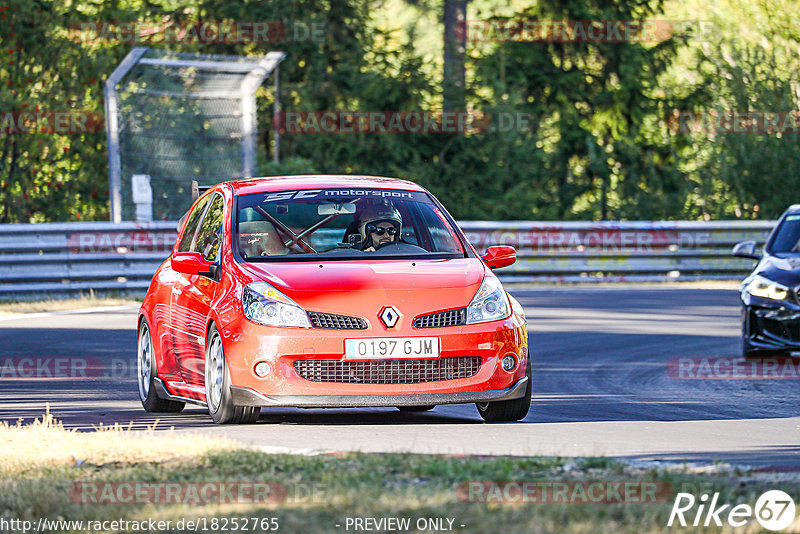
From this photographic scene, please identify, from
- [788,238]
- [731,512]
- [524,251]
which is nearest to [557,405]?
[731,512]

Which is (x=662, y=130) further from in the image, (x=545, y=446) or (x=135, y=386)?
(x=545, y=446)

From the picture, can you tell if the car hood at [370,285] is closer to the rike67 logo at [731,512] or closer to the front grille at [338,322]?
the front grille at [338,322]

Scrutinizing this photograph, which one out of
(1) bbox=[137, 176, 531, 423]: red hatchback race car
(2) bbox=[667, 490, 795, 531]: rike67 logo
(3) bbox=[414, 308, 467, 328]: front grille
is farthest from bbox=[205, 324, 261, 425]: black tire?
(2) bbox=[667, 490, 795, 531]: rike67 logo

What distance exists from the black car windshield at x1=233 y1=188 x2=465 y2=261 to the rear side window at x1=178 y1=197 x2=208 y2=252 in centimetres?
82

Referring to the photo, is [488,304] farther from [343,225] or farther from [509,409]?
[343,225]

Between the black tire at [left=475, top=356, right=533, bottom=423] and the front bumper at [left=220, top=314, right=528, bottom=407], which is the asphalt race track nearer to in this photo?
the black tire at [left=475, top=356, right=533, bottom=423]

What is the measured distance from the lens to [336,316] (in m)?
9.07

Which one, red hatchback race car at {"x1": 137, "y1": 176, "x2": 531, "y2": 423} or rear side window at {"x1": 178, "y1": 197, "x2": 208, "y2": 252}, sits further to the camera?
rear side window at {"x1": 178, "y1": 197, "x2": 208, "y2": 252}

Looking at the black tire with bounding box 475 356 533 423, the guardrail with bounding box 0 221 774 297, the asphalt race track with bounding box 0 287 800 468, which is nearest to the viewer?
the asphalt race track with bounding box 0 287 800 468

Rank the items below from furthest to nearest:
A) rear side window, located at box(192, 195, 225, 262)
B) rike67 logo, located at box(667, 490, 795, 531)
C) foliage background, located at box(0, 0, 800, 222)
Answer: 1. foliage background, located at box(0, 0, 800, 222)
2. rear side window, located at box(192, 195, 225, 262)
3. rike67 logo, located at box(667, 490, 795, 531)

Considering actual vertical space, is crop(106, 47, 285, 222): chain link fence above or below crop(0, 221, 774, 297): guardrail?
above

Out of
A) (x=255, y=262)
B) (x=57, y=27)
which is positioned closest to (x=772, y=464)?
(x=255, y=262)

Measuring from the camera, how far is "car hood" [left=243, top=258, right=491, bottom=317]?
9086mm

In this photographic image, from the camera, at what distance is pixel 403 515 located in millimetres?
5891
